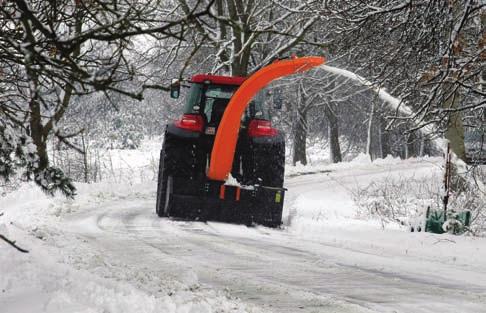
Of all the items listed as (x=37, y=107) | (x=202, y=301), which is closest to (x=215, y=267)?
(x=202, y=301)

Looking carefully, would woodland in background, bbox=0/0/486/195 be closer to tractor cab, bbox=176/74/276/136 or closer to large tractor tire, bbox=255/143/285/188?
tractor cab, bbox=176/74/276/136

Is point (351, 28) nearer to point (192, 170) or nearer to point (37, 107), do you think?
point (192, 170)

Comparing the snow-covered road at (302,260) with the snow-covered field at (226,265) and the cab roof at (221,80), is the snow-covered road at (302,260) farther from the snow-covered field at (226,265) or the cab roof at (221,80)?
the cab roof at (221,80)

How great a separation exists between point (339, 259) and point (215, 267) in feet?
4.59

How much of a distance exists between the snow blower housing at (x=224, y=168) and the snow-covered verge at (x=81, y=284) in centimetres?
216

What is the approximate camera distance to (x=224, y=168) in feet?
28.9

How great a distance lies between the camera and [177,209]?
8.95m

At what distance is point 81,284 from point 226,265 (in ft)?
5.69

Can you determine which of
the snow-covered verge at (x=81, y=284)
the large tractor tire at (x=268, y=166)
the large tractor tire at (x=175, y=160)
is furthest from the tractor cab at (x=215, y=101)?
the snow-covered verge at (x=81, y=284)

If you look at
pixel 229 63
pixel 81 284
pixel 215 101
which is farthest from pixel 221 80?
pixel 229 63

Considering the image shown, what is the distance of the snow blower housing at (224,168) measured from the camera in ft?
29.1

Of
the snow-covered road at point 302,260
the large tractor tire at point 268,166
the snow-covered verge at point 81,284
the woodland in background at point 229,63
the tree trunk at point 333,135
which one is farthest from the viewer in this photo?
the tree trunk at point 333,135

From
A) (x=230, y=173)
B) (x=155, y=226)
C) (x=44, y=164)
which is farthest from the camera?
(x=230, y=173)

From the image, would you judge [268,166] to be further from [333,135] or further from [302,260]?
[333,135]
